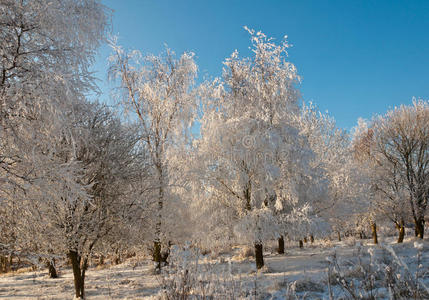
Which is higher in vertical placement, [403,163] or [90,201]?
[403,163]

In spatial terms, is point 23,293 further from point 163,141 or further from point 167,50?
point 167,50

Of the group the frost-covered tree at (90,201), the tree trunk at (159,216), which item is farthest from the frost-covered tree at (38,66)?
the tree trunk at (159,216)

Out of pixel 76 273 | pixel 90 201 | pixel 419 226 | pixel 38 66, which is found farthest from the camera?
pixel 419 226

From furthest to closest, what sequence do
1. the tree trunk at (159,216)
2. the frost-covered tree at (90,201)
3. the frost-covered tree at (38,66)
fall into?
the tree trunk at (159,216), the frost-covered tree at (90,201), the frost-covered tree at (38,66)

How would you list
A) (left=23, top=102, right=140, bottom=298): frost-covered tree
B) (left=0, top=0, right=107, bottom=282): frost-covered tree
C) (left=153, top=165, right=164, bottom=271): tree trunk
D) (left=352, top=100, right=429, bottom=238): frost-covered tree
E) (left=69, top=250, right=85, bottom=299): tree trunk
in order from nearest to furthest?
(left=0, top=0, right=107, bottom=282): frost-covered tree → (left=23, top=102, right=140, bottom=298): frost-covered tree → (left=69, top=250, right=85, bottom=299): tree trunk → (left=153, top=165, right=164, bottom=271): tree trunk → (left=352, top=100, right=429, bottom=238): frost-covered tree

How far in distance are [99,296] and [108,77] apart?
8787 millimetres

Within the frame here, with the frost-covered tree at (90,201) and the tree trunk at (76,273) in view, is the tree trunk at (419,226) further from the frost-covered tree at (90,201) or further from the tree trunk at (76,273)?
the tree trunk at (76,273)

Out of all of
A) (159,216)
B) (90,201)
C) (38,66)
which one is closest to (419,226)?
(159,216)

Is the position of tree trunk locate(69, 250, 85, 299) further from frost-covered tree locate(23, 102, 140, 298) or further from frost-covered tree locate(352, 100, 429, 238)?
frost-covered tree locate(352, 100, 429, 238)

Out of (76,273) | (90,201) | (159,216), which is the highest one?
(90,201)

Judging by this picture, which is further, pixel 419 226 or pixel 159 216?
pixel 419 226

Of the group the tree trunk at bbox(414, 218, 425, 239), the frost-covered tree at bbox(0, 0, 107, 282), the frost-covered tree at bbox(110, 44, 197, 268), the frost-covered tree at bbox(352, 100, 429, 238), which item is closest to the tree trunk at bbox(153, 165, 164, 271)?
the frost-covered tree at bbox(110, 44, 197, 268)

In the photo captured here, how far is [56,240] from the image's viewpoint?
679cm

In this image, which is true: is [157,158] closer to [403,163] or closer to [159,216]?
[159,216]
